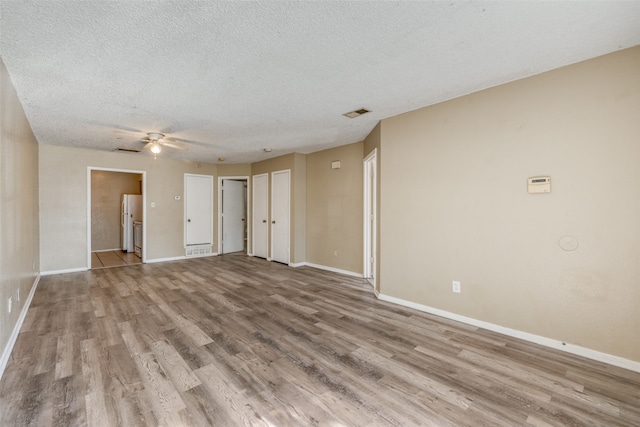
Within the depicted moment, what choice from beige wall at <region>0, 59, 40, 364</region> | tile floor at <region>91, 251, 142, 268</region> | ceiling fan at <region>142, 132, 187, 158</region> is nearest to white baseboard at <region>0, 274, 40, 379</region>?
beige wall at <region>0, 59, 40, 364</region>

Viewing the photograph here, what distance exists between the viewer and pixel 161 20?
5.79ft

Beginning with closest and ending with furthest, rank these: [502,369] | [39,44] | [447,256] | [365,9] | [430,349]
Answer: [365,9] < [39,44] < [502,369] < [430,349] < [447,256]

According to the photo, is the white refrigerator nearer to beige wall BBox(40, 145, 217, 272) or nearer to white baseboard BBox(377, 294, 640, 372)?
beige wall BBox(40, 145, 217, 272)

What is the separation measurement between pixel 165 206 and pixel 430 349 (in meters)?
6.32

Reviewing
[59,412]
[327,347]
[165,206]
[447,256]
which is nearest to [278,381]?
[327,347]

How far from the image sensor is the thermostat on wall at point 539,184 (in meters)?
2.51

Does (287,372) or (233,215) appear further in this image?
(233,215)

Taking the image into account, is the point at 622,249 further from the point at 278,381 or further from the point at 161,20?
the point at 161,20

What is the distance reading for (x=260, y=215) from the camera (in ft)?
22.7

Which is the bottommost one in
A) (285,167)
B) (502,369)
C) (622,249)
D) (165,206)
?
(502,369)

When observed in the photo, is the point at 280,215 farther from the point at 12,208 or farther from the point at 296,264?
the point at 12,208

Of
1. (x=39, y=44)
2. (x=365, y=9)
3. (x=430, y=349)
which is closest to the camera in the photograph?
(x=365, y=9)

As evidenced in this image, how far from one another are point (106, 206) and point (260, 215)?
4.84 metres

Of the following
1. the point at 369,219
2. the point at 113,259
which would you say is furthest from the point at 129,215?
the point at 369,219
